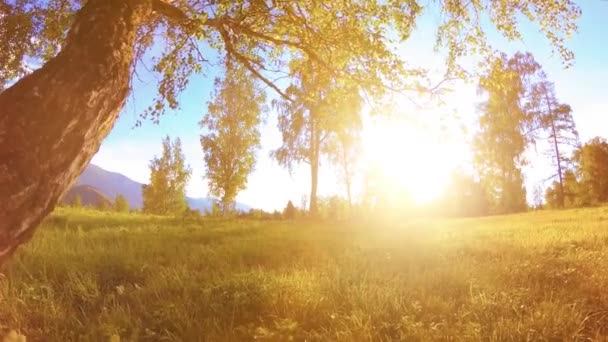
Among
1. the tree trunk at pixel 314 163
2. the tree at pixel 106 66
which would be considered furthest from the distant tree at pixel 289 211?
the tree at pixel 106 66

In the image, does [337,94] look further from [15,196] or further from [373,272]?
[15,196]

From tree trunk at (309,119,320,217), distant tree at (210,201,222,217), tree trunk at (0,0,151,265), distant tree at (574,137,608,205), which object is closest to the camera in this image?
tree trunk at (0,0,151,265)

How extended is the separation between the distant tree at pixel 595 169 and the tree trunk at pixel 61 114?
1896 inches

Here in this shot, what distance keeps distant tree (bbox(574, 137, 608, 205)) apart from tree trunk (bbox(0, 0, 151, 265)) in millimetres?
48152

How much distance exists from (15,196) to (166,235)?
8225mm

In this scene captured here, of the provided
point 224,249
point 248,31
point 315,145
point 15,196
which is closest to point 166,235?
point 224,249

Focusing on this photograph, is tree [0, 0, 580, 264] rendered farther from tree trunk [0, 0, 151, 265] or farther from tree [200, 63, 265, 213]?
tree [200, 63, 265, 213]

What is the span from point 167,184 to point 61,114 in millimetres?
58168

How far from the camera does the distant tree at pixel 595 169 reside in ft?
140

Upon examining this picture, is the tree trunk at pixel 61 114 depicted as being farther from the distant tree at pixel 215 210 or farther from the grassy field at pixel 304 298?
the distant tree at pixel 215 210

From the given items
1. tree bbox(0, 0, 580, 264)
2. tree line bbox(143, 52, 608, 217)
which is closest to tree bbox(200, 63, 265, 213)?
tree line bbox(143, 52, 608, 217)

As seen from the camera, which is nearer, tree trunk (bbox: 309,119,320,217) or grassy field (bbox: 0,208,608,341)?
grassy field (bbox: 0,208,608,341)

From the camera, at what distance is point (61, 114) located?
12.7 feet

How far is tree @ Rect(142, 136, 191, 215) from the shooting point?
57.8 m
